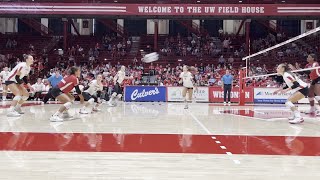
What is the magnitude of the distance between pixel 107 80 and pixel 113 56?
693 centimetres

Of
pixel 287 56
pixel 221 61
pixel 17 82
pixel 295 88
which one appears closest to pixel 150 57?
pixel 221 61

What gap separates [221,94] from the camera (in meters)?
20.6

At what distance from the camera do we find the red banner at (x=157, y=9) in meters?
26.5

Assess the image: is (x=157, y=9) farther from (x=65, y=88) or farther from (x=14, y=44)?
(x=65, y=88)

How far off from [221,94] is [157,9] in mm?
8841

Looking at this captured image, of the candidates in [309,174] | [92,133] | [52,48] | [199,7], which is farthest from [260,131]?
[52,48]

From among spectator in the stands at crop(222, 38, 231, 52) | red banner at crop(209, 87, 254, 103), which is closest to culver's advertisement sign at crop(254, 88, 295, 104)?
red banner at crop(209, 87, 254, 103)

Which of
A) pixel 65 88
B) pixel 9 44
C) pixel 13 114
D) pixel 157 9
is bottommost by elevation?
pixel 13 114

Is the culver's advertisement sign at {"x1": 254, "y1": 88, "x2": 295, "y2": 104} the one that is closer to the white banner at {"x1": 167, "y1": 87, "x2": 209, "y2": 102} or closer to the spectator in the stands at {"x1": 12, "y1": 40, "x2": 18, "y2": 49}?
the white banner at {"x1": 167, "y1": 87, "x2": 209, "y2": 102}

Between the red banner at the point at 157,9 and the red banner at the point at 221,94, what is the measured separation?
25.5 feet

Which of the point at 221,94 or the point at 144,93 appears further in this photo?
the point at 144,93

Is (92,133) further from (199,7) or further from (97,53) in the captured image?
(97,53)

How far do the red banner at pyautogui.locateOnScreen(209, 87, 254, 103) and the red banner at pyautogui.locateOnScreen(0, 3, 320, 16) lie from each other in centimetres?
776

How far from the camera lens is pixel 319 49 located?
84.9ft
